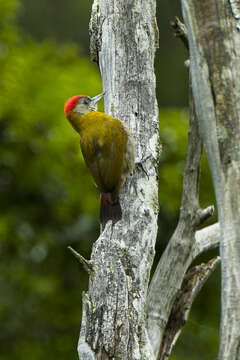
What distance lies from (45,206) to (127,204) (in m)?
4.62

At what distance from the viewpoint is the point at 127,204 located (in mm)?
3691

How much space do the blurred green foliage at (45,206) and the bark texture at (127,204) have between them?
327cm

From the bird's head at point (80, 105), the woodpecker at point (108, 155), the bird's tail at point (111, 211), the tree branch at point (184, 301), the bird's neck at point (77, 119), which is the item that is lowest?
the tree branch at point (184, 301)

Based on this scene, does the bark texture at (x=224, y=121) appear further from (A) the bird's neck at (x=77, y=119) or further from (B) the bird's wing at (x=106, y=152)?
(A) the bird's neck at (x=77, y=119)

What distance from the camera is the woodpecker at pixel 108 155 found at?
3.84 metres

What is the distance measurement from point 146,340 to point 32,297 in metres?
4.98

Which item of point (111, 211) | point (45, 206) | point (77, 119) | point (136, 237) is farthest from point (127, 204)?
point (45, 206)

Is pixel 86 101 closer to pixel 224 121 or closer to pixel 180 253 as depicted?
pixel 180 253

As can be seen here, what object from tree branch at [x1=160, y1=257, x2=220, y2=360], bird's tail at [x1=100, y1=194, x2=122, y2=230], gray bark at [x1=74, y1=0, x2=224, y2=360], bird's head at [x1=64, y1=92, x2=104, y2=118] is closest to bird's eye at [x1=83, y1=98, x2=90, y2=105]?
bird's head at [x1=64, y1=92, x2=104, y2=118]

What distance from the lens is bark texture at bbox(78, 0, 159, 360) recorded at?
126 inches

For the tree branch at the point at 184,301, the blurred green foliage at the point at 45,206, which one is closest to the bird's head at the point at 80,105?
the tree branch at the point at 184,301

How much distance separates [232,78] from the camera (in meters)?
2.78

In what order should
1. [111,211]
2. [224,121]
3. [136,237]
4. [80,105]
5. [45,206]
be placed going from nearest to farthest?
[224,121], [136,237], [111,211], [80,105], [45,206]

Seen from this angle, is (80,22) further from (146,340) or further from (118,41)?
(146,340)
